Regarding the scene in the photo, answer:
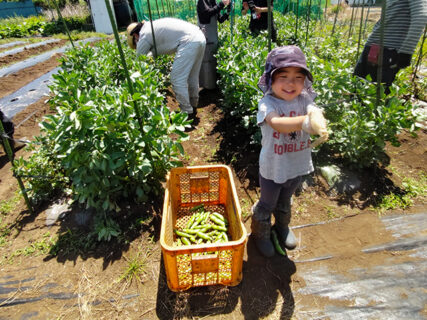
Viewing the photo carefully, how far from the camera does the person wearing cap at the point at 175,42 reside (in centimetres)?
428

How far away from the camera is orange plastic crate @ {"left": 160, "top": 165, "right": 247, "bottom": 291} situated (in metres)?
1.77

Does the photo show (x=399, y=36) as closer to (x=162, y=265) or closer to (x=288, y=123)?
(x=288, y=123)

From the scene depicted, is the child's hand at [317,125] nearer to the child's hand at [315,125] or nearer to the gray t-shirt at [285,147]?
the child's hand at [315,125]

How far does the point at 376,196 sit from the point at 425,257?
0.79 m

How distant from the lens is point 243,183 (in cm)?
320

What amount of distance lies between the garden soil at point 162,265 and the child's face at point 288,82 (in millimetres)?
1442

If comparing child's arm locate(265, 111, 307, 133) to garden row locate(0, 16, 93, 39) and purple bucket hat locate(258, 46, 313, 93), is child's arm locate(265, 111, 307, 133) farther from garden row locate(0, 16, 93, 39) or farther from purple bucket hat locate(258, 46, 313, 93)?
garden row locate(0, 16, 93, 39)

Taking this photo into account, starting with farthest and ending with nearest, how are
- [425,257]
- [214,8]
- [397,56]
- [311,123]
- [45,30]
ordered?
[45,30]
[214,8]
[397,56]
[425,257]
[311,123]

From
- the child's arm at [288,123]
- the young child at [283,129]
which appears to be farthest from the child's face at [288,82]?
the child's arm at [288,123]

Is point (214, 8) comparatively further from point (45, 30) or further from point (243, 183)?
point (45, 30)

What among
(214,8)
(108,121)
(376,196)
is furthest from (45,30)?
(376,196)

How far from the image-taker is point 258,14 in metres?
5.89

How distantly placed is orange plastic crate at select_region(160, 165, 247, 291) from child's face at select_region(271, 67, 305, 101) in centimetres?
94

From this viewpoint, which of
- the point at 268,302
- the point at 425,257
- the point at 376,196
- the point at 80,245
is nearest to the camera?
the point at 268,302
